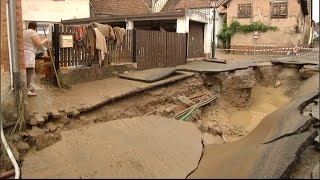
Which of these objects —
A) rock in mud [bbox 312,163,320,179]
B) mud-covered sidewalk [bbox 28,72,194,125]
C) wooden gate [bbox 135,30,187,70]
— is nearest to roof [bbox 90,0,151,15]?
wooden gate [bbox 135,30,187,70]

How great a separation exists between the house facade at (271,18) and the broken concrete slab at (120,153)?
24.7 meters

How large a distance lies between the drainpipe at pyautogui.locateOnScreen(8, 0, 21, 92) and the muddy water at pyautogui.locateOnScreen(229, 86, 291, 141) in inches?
326

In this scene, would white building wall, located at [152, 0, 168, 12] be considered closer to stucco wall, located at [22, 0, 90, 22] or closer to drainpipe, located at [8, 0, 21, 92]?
stucco wall, located at [22, 0, 90, 22]

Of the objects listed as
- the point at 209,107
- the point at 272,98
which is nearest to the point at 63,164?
the point at 209,107

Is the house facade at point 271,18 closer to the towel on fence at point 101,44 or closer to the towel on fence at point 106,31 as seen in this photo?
the towel on fence at point 106,31

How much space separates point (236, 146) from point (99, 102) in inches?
142

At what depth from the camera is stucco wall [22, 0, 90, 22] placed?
70.1 feet

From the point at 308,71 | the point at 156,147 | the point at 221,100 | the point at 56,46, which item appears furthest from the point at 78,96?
the point at 308,71

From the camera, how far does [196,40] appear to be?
747 inches

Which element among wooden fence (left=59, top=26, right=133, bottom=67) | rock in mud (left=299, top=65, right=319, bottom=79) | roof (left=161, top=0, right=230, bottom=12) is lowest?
rock in mud (left=299, top=65, right=319, bottom=79)

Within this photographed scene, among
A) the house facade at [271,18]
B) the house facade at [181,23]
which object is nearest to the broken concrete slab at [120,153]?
the house facade at [181,23]

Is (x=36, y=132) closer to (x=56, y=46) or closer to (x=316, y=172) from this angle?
(x=56, y=46)

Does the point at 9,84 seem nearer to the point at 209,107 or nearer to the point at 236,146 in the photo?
the point at 236,146

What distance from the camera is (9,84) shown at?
6504mm
